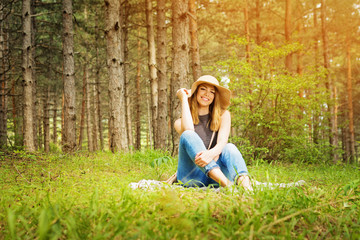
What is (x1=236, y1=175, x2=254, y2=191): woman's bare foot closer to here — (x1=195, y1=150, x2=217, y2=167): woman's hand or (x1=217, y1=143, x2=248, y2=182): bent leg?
(x1=217, y1=143, x2=248, y2=182): bent leg

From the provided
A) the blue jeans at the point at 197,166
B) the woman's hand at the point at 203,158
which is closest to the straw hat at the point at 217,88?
Answer: the blue jeans at the point at 197,166

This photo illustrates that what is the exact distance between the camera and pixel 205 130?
3.48m

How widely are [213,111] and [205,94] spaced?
275mm

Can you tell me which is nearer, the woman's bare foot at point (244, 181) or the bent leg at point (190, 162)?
the woman's bare foot at point (244, 181)

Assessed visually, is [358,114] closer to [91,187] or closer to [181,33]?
[181,33]

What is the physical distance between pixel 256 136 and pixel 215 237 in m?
5.76

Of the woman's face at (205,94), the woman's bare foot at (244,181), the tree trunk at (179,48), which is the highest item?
the tree trunk at (179,48)

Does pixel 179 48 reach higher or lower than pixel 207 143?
higher

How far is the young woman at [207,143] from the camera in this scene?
2.77 m

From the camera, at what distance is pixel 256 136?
22.6 feet

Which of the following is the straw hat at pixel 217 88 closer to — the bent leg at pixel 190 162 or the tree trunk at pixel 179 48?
the bent leg at pixel 190 162

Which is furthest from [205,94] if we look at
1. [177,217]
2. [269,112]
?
[269,112]

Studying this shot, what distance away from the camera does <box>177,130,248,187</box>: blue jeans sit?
2.83 meters

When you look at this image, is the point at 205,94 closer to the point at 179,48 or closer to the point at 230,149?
the point at 230,149
